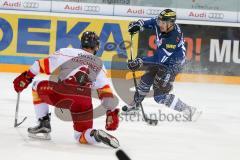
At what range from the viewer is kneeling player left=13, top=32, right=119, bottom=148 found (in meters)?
5.02

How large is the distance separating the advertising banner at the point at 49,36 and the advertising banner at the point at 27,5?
151 mm

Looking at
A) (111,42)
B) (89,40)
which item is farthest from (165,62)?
(111,42)

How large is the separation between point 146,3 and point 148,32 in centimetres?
55

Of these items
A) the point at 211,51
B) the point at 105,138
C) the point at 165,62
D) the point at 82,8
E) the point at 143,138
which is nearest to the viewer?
the point at 105,138

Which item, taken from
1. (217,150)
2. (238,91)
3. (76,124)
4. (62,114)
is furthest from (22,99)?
(238,91)

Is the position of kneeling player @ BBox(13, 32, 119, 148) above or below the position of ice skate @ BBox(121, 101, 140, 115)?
above

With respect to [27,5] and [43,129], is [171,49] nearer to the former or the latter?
[43,129]

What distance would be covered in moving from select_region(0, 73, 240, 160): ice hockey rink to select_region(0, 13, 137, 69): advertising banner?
243cm

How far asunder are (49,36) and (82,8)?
813mm

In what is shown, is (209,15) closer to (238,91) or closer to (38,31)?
(238,91)

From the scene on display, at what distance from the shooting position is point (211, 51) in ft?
35.6

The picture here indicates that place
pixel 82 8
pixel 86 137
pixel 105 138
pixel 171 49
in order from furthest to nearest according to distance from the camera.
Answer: pixel 82 8 < pixel 171 49 < pixel 86 137 < pixel 105 138

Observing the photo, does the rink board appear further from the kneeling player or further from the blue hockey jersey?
the kneeling player

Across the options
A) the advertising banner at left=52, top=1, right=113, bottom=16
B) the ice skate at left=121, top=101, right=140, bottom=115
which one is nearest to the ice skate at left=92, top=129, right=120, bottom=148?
the ice skate at left=121, top=101, right=140, bottom=115
